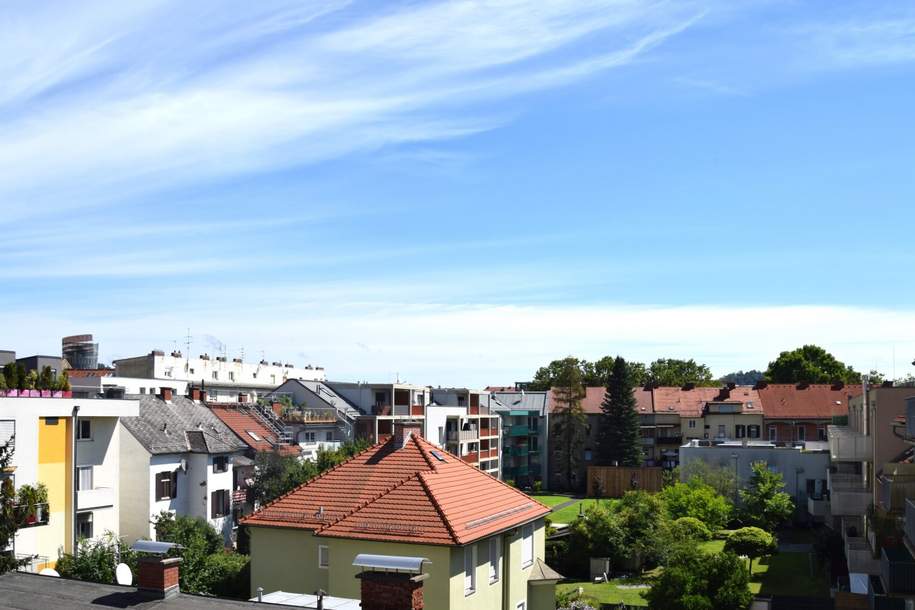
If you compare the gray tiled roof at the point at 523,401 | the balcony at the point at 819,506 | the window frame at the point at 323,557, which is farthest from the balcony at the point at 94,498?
the gray tiled roof at the point at 523,401

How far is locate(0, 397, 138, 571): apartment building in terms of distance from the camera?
43969mm

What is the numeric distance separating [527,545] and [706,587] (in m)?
10.6

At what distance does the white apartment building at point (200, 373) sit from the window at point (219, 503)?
2560cm

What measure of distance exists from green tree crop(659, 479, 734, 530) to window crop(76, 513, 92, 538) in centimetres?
3720

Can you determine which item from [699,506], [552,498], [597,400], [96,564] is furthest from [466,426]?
[96,564]

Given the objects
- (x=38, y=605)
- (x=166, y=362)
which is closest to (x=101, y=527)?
(x=38, y=605)

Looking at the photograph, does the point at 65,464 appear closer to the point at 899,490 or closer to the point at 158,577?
the point at 158,577

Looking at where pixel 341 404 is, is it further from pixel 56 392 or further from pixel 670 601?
pixel 670 601

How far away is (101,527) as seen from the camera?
1971 inches

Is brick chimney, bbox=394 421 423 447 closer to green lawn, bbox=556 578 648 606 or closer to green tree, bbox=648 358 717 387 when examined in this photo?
green lawn, bbox=556 578 648 606

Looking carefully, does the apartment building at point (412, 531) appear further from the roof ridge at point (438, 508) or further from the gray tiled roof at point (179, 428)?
the gray tiled roof at point (179, 428)

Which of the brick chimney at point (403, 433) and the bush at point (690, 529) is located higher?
the brick chimney at point (403, 433)

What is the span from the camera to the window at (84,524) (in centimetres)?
4900

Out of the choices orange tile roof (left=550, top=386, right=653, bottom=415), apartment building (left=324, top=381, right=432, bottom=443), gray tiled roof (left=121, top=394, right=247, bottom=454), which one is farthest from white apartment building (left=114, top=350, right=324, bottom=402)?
orange tile roof (left=550, top=386, right=653, bottom=415)
